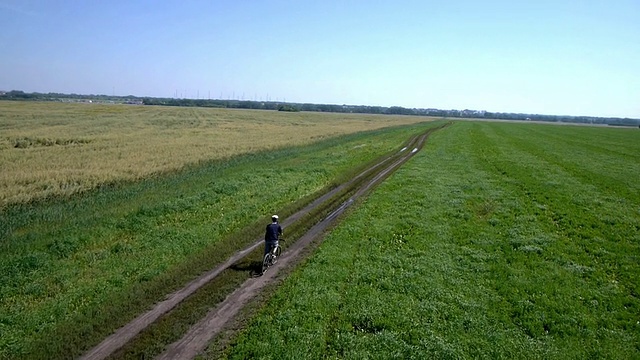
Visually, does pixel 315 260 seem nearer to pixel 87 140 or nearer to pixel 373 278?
pixel 373 278

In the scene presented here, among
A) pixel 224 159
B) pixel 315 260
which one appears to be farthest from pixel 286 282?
pixel 224 159

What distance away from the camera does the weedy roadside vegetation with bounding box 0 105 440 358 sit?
971 centimetres

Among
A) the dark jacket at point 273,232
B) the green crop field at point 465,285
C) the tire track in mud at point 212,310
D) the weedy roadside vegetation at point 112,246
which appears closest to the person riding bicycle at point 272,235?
the dark jacket at point 273,232

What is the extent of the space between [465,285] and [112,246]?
40.1ft

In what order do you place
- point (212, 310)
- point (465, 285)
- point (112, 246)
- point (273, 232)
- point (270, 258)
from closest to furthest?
point (212, 310) → point (465, 285) → point (273, 232) → point (270, 258) → point (112, 246)

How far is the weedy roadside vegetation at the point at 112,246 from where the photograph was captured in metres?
9.71

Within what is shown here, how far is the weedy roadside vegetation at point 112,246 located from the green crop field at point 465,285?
3.33 metres

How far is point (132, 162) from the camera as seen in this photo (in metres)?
31.2

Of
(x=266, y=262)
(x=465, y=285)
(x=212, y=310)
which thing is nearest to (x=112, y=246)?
(x=266, y=262)

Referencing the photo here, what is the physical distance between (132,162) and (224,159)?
26.4 ft

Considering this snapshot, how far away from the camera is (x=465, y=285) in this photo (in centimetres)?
1205

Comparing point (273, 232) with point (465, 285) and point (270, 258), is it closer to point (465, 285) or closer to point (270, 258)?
point (270, 258)

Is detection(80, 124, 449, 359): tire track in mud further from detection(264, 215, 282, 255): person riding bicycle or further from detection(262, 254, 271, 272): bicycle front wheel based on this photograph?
detection(264, 215, 282, 255): person riding bicycle

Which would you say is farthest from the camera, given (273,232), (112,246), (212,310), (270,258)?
(112,246)
